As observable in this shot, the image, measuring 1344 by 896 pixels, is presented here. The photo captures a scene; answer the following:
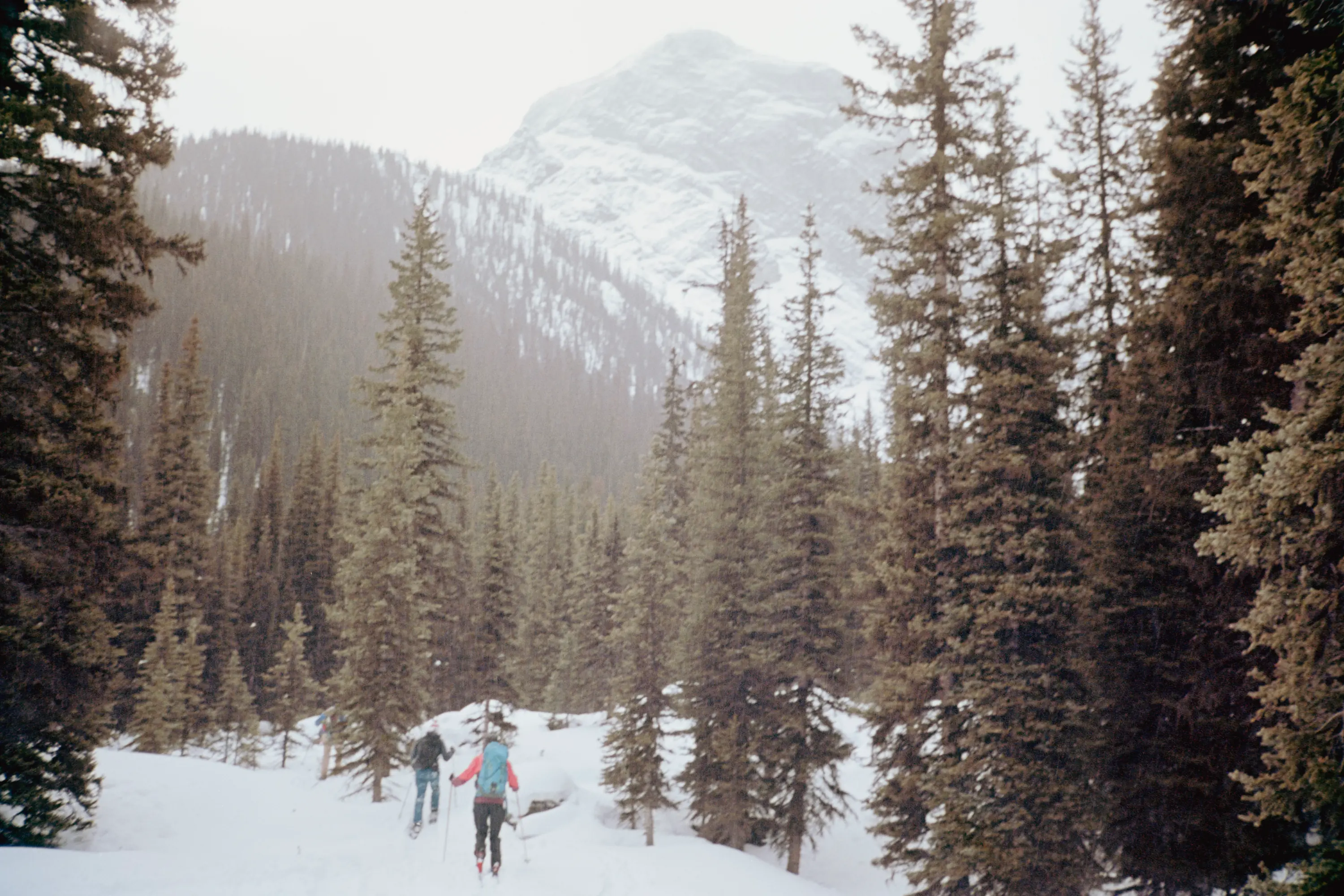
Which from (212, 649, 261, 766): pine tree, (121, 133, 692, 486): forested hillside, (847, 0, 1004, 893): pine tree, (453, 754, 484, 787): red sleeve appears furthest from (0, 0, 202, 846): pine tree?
(121, 133, 692, 486): forested hillside

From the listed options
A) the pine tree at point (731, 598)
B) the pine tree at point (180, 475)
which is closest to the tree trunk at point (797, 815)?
the pine tree at point (731, 598)

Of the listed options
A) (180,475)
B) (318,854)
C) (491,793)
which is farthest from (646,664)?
(180,475)

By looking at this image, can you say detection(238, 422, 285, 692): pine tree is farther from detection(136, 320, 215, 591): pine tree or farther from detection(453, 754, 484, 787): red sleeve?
detection(453, 754, 484, 787): red sleeve

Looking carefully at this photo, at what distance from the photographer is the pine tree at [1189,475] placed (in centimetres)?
1002

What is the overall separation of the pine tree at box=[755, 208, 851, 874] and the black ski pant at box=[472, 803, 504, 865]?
9135mm

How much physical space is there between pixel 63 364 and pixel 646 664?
16070 millimetres

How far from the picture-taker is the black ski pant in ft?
37.1

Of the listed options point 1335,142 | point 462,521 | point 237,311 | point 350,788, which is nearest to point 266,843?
point 350,788

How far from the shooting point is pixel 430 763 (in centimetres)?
1500

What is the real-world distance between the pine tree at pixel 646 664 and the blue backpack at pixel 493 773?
30.7ft

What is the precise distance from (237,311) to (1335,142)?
155 m

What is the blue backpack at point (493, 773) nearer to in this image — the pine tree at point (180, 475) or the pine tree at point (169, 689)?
the pine tree at point (169, 689)

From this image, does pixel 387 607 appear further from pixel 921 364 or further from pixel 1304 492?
pixel 1304 492

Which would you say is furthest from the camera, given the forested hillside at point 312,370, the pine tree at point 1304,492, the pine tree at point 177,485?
the forested hillside at point 312,370
